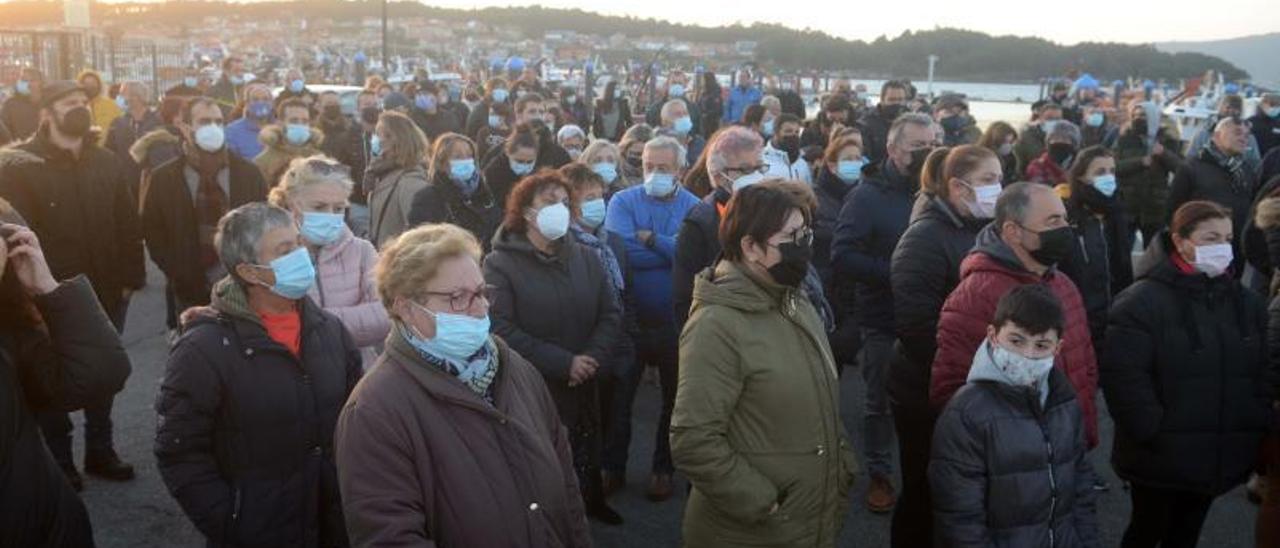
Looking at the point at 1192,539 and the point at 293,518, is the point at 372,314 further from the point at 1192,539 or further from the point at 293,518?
the point at 1192,539

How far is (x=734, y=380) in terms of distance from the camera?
2965mm

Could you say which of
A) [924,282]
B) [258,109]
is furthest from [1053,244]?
[258,109]

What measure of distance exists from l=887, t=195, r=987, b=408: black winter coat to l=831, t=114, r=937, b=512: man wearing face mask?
31.9 inches

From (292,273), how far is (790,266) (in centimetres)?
155

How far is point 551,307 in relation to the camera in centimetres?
434

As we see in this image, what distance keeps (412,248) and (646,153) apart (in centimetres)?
295

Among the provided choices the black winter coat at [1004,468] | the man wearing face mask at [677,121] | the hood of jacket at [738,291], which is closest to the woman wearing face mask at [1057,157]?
the man wearing face mask at [677,121]

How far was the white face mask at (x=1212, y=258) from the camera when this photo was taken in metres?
3.72

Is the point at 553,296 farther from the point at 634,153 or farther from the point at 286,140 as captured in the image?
the point at 286,140

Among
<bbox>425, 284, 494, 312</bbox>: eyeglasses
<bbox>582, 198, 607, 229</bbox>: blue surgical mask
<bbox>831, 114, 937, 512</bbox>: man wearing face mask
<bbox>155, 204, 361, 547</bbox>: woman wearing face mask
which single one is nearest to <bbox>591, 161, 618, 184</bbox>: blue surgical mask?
<bbox>582, 198, 607, 229</bbox>: blue surgical mask

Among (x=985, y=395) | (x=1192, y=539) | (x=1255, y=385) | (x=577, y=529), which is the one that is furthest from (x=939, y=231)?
(x=577, y=529)

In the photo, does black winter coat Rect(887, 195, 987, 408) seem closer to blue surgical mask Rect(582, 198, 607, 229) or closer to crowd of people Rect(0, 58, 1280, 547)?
crowd of people Rect(0, 58, 1280, 547)

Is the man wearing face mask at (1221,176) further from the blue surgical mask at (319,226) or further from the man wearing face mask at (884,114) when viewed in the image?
the blue surgical mask at (319,226)

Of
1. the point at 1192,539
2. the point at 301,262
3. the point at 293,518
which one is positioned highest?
the point at 301,262
